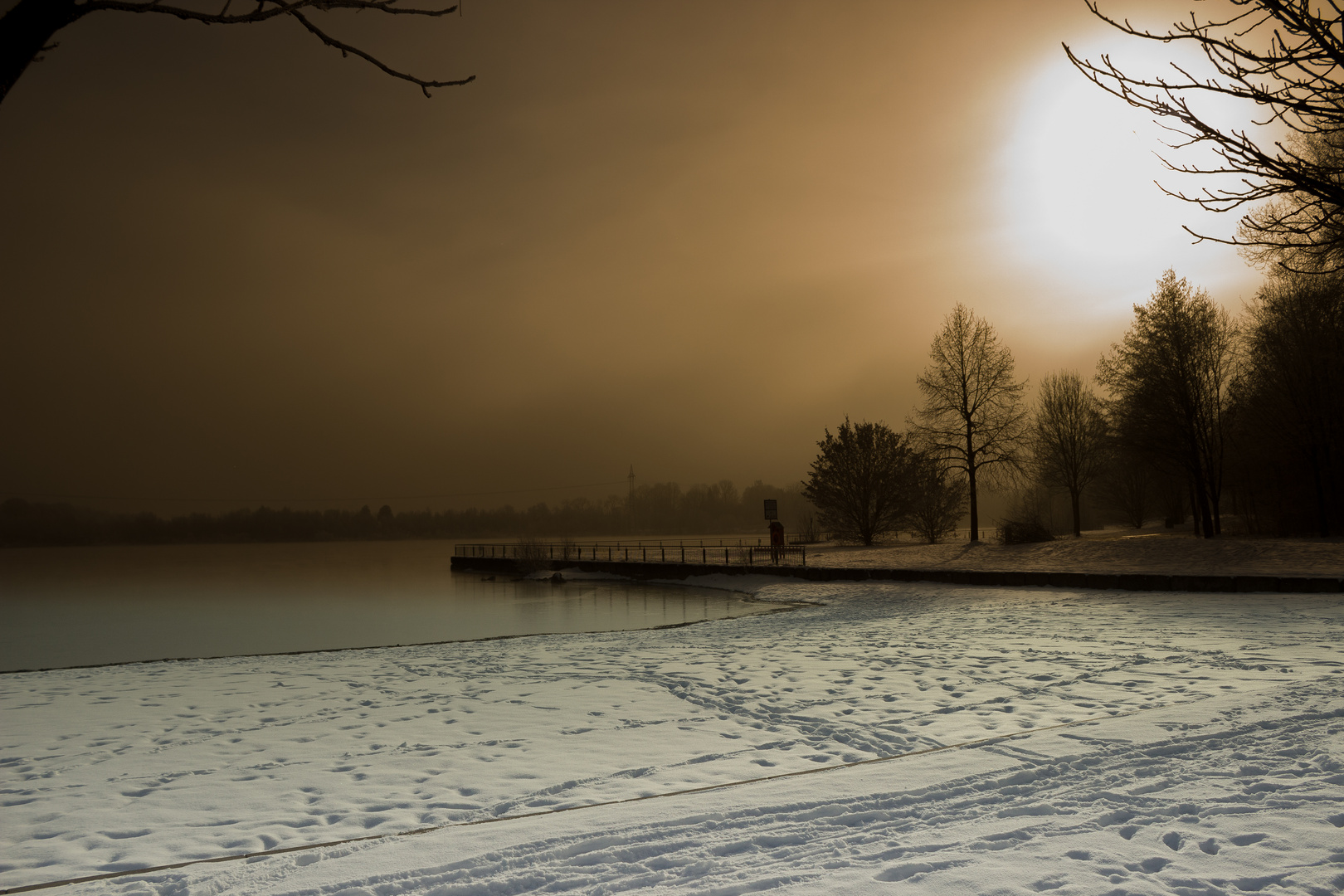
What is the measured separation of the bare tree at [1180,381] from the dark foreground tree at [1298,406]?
1.54 metres

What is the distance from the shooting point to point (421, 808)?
18.5ft

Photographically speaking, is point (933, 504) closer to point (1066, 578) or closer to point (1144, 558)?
point (1144, 558)

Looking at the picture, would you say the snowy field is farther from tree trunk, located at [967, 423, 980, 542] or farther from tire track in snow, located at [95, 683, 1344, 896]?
tree trunk, located at [967, 423, 980, 542]

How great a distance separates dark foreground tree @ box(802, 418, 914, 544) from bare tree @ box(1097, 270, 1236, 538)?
17508 mm

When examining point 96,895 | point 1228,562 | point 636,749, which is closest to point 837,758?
point 636,749

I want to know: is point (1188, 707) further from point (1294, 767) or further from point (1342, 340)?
point (1342, 340)

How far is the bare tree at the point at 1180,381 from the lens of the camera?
3509cm

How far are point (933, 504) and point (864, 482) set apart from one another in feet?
28.9

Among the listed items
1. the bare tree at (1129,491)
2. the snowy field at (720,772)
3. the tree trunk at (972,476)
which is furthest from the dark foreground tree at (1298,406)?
the snowy field at (720,772)

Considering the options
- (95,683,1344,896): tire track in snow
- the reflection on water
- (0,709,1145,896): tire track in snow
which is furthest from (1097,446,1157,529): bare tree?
(95,683,1344,896): tire track in snow

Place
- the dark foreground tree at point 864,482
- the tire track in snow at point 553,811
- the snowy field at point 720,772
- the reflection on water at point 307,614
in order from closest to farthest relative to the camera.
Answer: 1. the snowy field at point 720,772
2. the tire track in snow at point 553,811
3. the reflection on water at point 307,614
4. the dark foreground tree at point 864,482

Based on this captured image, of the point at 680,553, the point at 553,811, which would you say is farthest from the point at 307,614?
the point at 553,811

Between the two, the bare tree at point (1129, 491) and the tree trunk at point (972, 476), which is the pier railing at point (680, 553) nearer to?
the tree trunk at point (972, 476)

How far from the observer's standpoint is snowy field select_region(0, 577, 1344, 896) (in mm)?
4066
